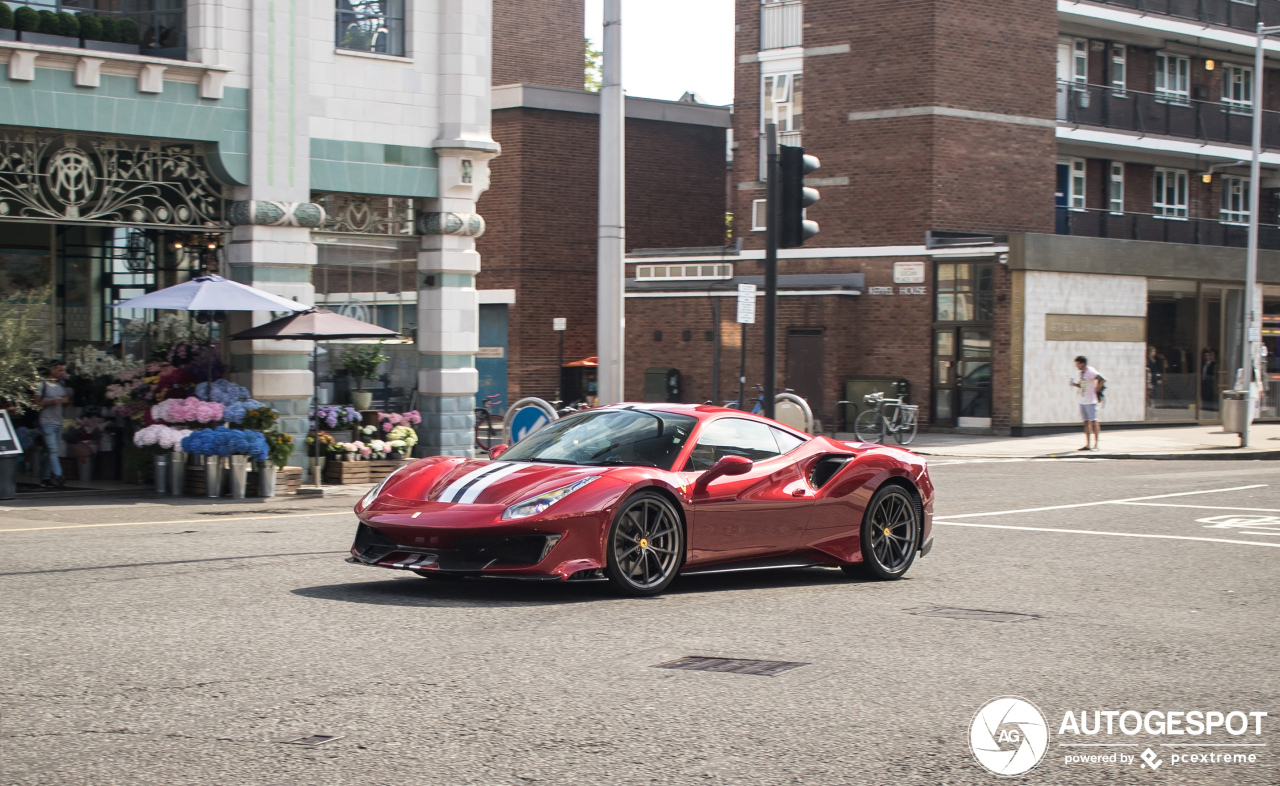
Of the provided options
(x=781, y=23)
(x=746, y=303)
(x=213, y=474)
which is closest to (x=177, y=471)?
(x=213, y=474)

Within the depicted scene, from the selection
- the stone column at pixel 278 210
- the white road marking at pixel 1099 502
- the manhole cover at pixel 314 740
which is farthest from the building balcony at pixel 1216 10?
the manhole cover at pixel 314 740

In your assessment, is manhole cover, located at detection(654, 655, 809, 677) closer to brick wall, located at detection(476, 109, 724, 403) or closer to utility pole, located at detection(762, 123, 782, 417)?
utility pole, located at detection(762, 123, 782, 417)

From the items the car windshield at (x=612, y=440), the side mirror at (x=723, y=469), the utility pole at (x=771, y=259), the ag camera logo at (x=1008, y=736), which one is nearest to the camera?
the ag camera logo at (x=1008, y=736)

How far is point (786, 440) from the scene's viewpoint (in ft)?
33.9

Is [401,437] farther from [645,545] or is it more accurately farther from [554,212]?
[554,212]

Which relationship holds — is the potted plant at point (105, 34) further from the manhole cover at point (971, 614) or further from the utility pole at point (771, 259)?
the manhole cover at point (971, 614)

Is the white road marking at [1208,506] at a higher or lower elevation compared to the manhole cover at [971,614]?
lower

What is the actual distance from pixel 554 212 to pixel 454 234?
17225 mm

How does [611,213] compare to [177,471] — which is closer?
[611,213]

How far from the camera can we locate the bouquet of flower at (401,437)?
20031 mm

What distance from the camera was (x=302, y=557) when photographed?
10914mm

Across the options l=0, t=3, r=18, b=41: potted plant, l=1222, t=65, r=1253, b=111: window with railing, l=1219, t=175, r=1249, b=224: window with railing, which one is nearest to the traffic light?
l=0, t=3, r=18, b=41: potted plant

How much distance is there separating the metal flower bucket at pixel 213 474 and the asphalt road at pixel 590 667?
14.9ft

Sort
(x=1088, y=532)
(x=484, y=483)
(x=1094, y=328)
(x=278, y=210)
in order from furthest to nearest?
(x=1094, y=328)
(x=278, y=210)
(x=1088, y=532)
(x=484, y=483)
